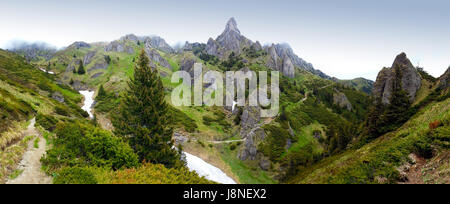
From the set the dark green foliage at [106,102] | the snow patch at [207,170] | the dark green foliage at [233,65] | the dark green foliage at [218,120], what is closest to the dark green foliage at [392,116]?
the snow patch at [207,170]

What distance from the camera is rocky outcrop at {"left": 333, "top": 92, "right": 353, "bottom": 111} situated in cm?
9919

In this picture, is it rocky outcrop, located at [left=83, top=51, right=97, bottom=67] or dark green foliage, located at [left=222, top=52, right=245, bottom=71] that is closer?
rocky outcrop, located at [left=83, top=51, right=97, bottom=67]

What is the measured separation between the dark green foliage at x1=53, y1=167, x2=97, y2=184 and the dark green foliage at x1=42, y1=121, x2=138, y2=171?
1121 mm

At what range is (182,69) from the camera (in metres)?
137

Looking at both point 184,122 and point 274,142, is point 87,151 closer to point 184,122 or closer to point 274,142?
point 274,142

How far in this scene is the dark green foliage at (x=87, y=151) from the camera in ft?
42.7

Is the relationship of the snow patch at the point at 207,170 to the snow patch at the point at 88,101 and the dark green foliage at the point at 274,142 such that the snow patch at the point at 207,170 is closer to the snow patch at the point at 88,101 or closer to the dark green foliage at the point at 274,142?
the dark green foliage at the point at 274,142

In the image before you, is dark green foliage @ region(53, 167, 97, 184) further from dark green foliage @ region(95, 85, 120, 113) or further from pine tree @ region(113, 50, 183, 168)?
dark green foliage @ region(95, 85, 120, 113)

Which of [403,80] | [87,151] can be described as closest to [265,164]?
[403,80]

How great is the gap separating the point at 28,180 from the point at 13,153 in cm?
344

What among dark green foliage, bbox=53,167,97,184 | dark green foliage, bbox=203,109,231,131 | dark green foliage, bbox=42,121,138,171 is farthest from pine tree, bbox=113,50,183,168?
dark green foliage, bbox=203,109,231,131

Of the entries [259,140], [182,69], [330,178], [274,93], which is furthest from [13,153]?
[182,69]

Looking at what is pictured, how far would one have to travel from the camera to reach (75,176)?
11.0 meters
